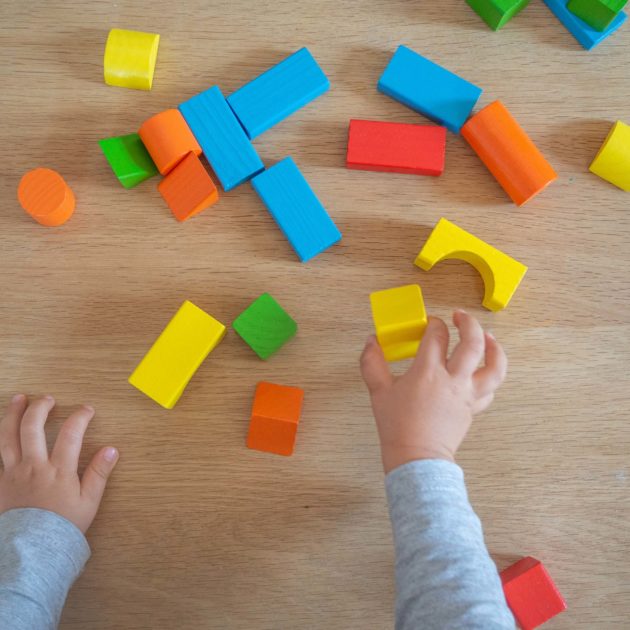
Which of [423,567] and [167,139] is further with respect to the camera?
[167,139]

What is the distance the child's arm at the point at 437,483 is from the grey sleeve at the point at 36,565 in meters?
0.36

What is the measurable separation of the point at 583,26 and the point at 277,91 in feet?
1.33

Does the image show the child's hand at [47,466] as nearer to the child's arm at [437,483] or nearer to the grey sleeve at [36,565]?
the grey sleeve at [36,565]

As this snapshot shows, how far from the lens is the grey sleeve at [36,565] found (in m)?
0.63

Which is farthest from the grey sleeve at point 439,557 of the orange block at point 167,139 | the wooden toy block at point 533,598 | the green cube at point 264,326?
the orange block at point 167,139

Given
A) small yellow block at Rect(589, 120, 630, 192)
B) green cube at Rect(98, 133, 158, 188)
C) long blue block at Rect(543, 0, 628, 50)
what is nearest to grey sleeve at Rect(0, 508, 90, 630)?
green cube at Rect(98, 133, 158, 188)

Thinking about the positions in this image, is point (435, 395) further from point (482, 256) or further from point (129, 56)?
point (129, 56)

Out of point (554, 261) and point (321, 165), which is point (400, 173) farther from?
point (554, 261)

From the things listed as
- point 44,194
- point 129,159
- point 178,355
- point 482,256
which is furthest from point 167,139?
point 482,256

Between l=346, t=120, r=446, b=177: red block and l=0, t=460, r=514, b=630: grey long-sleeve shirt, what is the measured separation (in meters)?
0.37

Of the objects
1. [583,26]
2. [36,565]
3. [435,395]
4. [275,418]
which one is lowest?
[36,565]

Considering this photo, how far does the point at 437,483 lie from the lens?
0.59 meters

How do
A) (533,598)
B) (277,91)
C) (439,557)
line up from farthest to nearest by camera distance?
(277,91)
(533,598)
(439,557)

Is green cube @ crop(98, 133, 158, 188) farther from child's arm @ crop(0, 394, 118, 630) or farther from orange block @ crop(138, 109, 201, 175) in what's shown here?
child's arm @ crop(0, 394, 118, 630)
